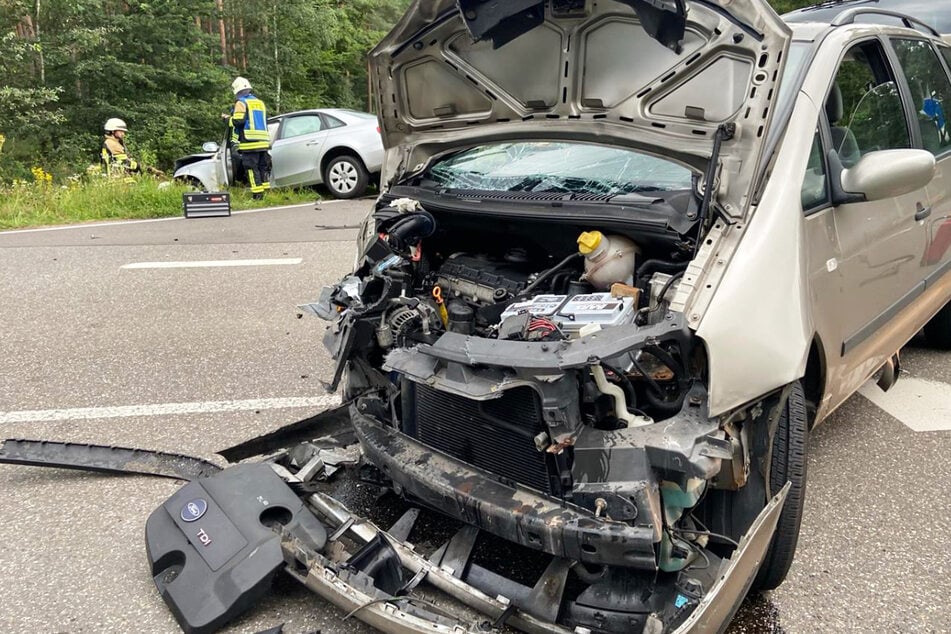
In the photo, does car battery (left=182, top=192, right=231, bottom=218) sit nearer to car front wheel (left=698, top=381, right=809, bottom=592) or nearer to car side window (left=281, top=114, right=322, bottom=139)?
car side window (left=281, top=114, right=322, bottom=139)

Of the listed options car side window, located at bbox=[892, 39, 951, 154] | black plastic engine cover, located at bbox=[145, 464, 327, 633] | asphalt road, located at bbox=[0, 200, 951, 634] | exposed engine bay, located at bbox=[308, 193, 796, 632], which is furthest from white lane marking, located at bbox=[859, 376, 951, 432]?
black plastic engine cover, located at bbox=[145, 464, 327, 633]

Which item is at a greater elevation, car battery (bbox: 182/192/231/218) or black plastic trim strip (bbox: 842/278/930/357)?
black plastic trim strip (bbox: 842/278/930/357)

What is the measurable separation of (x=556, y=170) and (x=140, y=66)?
53.6 feet

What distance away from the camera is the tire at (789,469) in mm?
2439

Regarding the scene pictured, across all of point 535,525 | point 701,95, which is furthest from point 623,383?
point 701,95

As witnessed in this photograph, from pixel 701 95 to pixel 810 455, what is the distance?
72.5 inches

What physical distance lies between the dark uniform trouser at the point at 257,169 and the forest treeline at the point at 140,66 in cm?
535

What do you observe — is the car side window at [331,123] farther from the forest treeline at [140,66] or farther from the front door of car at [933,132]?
the front door of car at [933,132]

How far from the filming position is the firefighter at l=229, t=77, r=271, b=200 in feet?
37.9

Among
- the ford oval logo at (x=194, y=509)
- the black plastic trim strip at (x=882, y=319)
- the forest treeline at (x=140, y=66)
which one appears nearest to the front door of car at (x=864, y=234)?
the black plastic trim strip at (x=882, y=319)

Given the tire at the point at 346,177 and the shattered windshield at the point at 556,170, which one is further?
the tire at the point at 346,177

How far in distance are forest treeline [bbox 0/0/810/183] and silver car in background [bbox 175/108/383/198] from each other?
462cm

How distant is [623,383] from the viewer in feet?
7.88

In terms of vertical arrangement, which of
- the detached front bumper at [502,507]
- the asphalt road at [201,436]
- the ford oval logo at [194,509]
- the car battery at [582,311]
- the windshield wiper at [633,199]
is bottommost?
the asphalt road at [201,436]
